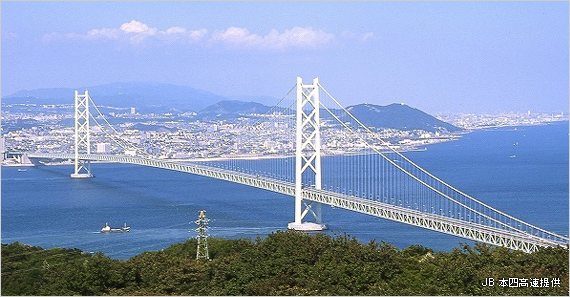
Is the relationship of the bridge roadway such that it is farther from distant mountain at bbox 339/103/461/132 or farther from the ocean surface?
distant mountain at bbox 339/103/461/132

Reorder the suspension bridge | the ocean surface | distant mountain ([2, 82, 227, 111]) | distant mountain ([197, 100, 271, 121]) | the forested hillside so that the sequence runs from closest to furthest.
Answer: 1. the forested hillside
2. the suspension bridge
3. the ocean surface
4. distant mountain ([197, 100, 271, 121])
5. distant mountain ([2, 82, 227, 111])

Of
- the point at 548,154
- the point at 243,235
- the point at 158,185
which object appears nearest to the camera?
the point at 243,235

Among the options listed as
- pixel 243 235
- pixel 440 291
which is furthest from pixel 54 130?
pixel 440 291

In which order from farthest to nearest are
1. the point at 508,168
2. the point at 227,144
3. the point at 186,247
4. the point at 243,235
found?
the point at 227,144 → the point at 508,168 → the point at 243,235 → the point at 186,247

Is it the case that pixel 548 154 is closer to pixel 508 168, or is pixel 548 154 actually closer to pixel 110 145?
pixel 508 168

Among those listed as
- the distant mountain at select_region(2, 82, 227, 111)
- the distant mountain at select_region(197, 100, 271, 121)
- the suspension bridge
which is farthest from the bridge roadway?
the distant mountain at select_region(2, 82, 227, 111)
